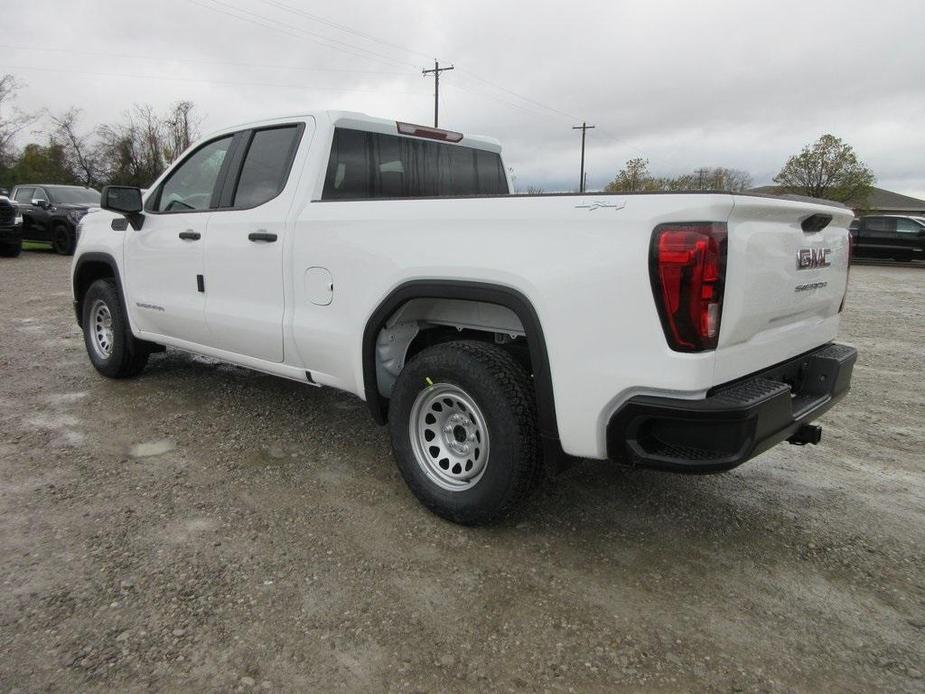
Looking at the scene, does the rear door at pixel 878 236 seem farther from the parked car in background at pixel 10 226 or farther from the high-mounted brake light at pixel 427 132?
the parked car in background at pixel 10 226

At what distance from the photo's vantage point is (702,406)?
2240 millimetres

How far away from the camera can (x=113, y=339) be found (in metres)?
5.23

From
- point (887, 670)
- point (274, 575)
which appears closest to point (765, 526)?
point (887, 670)

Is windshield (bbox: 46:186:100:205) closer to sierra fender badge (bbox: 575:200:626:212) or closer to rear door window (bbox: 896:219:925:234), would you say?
sierra fender badge (bbox: 575:200:626:212)

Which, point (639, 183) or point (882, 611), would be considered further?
point (639, 183)

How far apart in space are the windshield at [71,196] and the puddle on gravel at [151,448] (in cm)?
1506

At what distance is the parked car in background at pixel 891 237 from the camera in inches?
759

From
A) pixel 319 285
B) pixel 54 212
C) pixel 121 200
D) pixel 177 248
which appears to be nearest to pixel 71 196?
pixel 54 212

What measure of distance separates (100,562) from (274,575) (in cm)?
75

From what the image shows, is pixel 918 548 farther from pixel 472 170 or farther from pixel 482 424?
pixel 472 170

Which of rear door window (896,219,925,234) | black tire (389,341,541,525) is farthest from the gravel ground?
rear door window (896,219,925,234)

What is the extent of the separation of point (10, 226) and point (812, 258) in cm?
1783

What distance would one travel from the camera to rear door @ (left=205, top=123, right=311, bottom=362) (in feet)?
12.0

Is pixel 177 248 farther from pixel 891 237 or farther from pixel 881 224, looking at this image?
pixel 881 224
